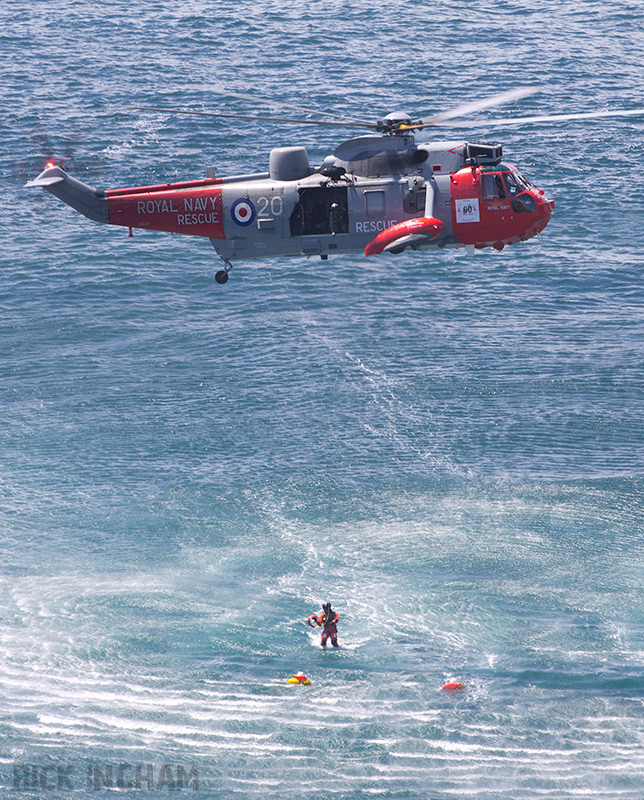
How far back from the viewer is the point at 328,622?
3562cm

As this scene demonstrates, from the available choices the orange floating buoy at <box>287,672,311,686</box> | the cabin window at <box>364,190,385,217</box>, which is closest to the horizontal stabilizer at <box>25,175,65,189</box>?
the cabin window at <box>364,190,385,217</box>

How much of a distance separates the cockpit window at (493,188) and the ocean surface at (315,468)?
809 cm

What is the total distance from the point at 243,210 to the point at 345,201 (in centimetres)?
382

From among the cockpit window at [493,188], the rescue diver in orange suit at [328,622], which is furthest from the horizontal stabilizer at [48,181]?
the rescue diver in orange suit at [328,622]

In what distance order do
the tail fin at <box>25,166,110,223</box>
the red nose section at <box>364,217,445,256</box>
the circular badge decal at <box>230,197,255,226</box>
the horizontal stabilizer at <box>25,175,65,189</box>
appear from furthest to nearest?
the circular badge decal at <box>230,197,255,226</box> < the tail fin at <box>25,166,110,223</box> < the horizontal stabilizer at <box>25,175,65,189</box> < the red nose section at <box>364,217,445,256</box>

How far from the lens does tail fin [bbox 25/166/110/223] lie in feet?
123

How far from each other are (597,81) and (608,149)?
1084cm

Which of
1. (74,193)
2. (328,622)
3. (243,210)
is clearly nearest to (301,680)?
(328,622)

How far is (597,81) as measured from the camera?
84.8 metres

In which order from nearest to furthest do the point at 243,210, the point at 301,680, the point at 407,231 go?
the point at 407,231 < the point at 301,680 < the point at 243,210

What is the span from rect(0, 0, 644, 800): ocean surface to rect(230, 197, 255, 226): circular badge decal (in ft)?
36.2

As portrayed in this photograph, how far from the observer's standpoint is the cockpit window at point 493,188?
38156mm

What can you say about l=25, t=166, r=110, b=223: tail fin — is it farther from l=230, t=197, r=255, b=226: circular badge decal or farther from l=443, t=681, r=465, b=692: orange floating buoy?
l=443, t=681, r=465, b=692: orange floating buoy

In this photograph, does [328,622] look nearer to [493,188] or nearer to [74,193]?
[493,188]
